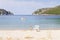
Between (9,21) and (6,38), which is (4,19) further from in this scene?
(6,38)

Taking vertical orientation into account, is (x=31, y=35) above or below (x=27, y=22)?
below

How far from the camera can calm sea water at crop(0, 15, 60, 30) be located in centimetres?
346

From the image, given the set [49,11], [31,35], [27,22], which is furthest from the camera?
[27,22]

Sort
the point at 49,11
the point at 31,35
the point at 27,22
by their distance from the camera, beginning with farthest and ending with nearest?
the point at 27,22
the point at 49,11
the point at 31,35

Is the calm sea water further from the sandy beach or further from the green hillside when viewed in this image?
the sandy beach

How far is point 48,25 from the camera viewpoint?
12.8 ft

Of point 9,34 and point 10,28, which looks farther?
point 10,28

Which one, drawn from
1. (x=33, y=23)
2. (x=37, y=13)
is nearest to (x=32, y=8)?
(x=37, y=13)

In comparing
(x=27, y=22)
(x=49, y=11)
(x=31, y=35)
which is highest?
(x=49, y=11)

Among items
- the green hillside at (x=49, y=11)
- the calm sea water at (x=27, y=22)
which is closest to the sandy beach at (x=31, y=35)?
the calm sea water at (x=27, y=22)

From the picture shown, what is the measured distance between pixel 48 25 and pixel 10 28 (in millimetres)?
837

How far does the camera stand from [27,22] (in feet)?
12.3

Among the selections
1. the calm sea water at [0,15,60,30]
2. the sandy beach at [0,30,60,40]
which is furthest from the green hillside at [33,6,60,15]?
the sandy beach at [0,30,60,40]

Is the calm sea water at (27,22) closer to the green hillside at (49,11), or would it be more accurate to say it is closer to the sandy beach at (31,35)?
the green hillside at (49,11)
